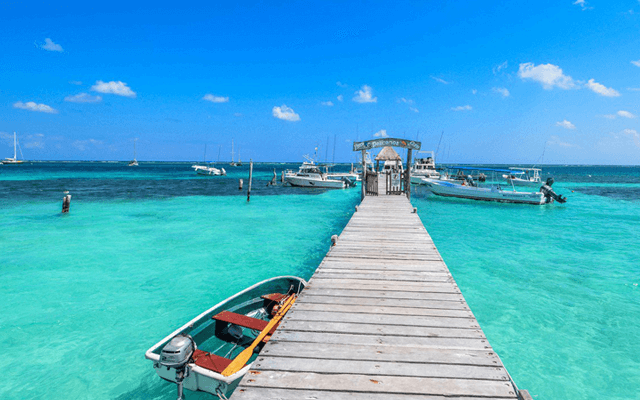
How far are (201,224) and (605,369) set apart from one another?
1847cm

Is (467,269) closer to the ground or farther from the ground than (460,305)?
closer to the ground

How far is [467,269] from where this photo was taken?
11.3 metres

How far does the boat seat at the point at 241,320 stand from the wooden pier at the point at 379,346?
1.01 m

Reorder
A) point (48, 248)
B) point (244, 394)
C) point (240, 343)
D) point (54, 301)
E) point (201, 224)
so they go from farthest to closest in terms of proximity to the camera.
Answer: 1. point (201, 224)
2. point (48, 248)
3. point (54, 301)
4. point (240, 343)
5. point (244, 394)

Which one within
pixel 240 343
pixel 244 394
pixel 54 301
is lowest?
pixel 54 301

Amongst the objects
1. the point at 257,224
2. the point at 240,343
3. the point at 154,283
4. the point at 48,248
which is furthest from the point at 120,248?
the point at 240,343

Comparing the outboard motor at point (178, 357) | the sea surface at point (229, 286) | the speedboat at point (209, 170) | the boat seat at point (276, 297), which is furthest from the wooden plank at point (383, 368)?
the speedboat at point (209, 170)

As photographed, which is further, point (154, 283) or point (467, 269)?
point (467, 269)

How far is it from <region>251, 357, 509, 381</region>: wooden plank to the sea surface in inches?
109

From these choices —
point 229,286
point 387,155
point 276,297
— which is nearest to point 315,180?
point 387,155

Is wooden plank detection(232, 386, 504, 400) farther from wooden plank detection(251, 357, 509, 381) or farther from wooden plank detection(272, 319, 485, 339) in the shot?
wooden plank detection(272, 319, 485, 339)

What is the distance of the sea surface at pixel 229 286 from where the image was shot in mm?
5850

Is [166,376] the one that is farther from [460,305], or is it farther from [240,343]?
[460,305]

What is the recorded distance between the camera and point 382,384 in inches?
115
